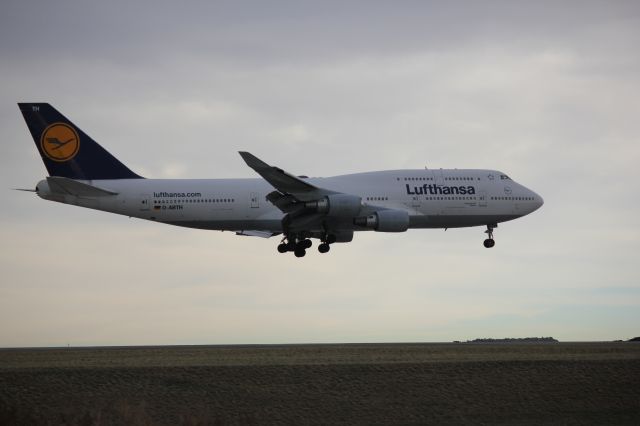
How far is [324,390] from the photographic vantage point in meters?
38.1

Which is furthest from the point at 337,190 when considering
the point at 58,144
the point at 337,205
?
the point at 58,144

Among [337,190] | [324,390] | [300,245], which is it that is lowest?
[324,390]

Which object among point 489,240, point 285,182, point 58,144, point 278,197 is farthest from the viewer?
point 489,240

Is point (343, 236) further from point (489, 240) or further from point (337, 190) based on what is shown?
point (489, 240)

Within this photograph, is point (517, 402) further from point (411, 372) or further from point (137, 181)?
point (137, 181)

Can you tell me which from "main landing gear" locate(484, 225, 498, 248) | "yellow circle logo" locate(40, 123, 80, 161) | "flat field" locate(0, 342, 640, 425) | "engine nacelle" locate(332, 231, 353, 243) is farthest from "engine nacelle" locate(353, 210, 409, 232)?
"flat field" locate(0, 342, 640, 425)

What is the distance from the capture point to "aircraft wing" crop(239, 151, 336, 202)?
56.1 metres

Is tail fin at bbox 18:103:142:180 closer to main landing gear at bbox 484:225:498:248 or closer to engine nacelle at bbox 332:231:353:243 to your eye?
engine nacelle at bbox 332:231:353:243

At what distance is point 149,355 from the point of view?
45750 mm

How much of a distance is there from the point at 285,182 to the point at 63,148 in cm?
1385

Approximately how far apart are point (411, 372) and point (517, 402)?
4146 millimetres

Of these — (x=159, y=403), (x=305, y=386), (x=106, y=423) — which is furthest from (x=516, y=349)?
(x=106, y=423)

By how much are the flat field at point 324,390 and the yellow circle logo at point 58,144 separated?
67.0 feet

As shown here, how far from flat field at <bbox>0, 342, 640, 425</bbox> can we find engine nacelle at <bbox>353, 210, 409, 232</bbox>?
57.1 feet
